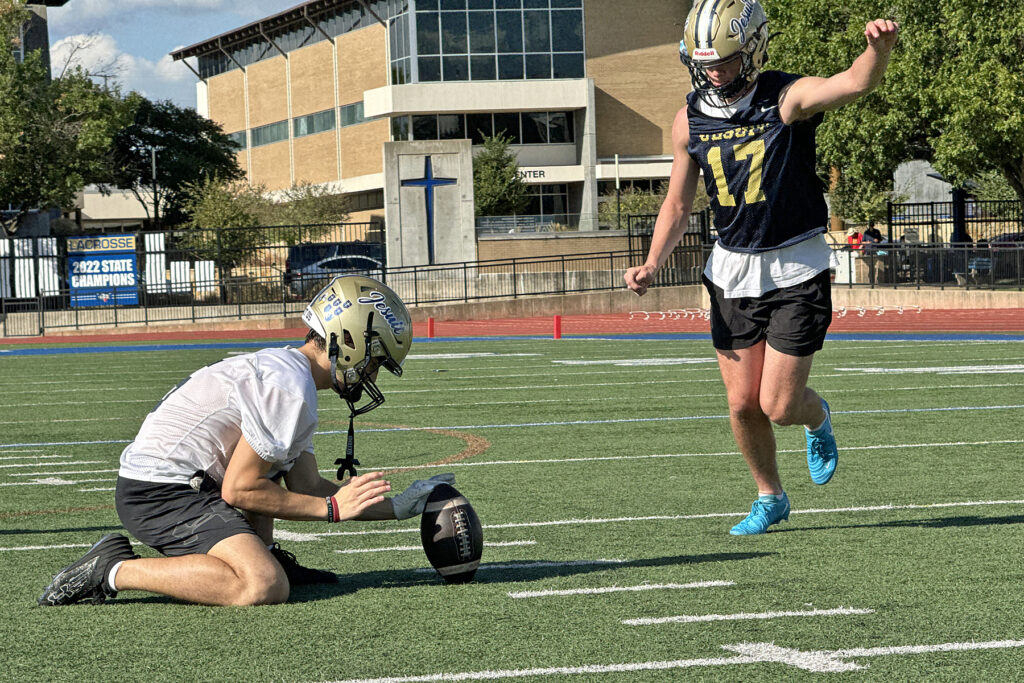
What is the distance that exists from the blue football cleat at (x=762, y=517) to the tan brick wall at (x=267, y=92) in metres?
86.3

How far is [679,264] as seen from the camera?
40.9 metres

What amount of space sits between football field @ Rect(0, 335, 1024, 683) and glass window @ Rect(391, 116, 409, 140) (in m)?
61.0

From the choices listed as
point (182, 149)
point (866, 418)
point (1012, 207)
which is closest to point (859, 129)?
point (1012, 207)

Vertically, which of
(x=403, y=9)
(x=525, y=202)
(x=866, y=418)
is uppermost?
(x=403, y=9)

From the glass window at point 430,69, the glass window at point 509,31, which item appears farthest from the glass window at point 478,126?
the glass window at point 509,31

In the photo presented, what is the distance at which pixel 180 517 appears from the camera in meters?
5.47

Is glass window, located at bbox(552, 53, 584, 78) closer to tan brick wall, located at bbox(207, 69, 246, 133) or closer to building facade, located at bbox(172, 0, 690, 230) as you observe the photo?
building facade, located at bbox(172, 0, 690, 230)

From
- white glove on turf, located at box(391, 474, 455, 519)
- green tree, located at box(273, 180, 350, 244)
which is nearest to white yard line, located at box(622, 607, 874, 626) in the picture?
white glove on turf, located at box(391, 474, 455, 519)

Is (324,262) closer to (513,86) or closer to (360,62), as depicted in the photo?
(513,86)

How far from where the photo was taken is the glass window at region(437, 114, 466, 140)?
2876 inches

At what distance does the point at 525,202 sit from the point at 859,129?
32991 millimetres

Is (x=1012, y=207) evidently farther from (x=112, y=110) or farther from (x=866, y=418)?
(x=866, y=418)

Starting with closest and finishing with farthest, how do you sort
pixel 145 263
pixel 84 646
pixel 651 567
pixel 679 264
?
pixel 84 646 < pixel 651 567 < pixel 145 263 < pixel 679 264

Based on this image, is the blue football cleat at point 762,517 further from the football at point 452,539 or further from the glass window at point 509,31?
the glass window at point 509,31
